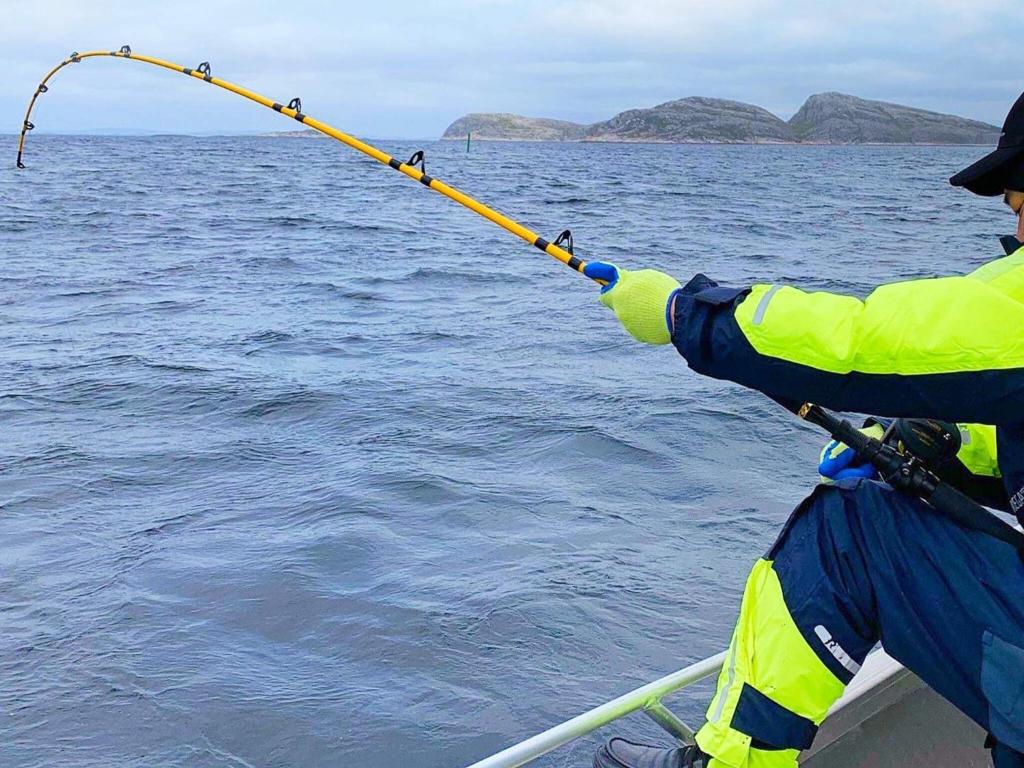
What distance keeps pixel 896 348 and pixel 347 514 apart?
491cm

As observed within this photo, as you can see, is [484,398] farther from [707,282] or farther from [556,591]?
[707,282]

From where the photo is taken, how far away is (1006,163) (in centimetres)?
210

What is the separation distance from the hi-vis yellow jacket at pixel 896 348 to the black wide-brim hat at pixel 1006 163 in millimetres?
202

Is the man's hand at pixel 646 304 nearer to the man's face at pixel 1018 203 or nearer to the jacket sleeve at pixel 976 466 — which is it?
the man's face at pixel 1018 203

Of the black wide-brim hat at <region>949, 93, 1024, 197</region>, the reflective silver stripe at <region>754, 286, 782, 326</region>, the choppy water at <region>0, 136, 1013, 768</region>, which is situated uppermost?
the black wide-brim hat at <region>949, 93, 1024, 197</region>

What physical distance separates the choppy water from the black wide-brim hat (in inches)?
107

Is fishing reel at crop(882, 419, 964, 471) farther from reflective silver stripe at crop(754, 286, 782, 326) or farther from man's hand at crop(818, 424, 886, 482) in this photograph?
reflective silver stripe at crop(754, 286, 782, 326)

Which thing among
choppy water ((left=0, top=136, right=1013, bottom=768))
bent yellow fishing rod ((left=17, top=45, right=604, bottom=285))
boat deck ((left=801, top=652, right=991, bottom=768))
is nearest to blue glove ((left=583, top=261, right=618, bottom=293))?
bent yellow fishing rod ((left=17, top=45, right=604, bottom=285))

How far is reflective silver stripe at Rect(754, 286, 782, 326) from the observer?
2.01m

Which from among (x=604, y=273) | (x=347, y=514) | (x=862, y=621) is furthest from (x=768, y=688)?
(x=347, y=514)

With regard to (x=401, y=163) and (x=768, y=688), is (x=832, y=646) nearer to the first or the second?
(x=768, y=688)

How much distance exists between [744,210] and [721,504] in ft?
88.6

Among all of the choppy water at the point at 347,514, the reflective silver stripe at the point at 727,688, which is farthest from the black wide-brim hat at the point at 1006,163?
the choppy water at the point at 347,514

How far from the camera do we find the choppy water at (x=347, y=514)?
14.6 feet
